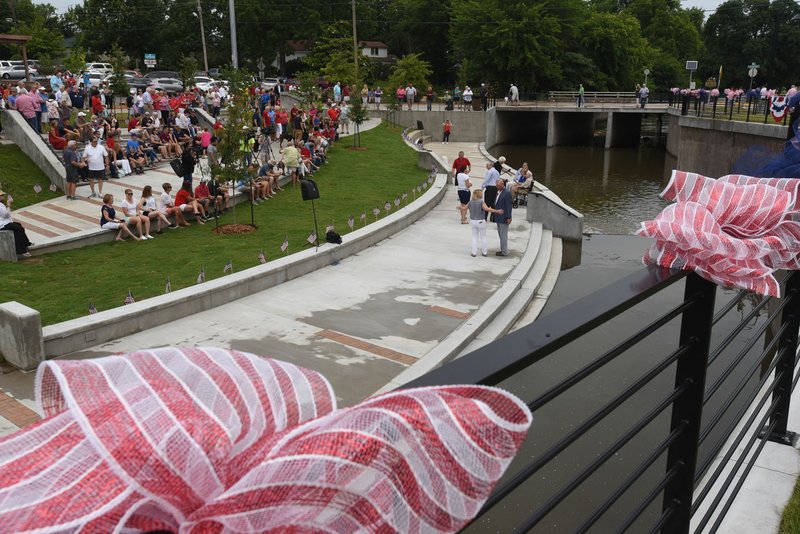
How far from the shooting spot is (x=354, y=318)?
12.1 m

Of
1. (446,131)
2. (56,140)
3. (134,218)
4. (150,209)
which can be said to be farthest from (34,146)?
(446,131)

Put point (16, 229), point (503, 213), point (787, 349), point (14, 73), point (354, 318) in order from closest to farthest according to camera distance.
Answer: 1. point (787, 349)
2. point (354, 318)
3. point (16, 229)
4. point (503, 213)
5. point (14, 73)

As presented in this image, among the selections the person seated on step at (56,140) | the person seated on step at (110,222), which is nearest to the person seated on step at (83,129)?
the person seated on step at (56,140)

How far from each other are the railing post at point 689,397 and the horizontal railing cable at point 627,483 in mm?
56

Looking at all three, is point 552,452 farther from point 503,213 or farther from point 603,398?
point 503,213

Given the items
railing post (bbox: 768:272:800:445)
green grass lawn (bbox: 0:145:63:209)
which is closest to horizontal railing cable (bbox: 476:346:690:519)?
railing post (bbox: 768:272:800:445)

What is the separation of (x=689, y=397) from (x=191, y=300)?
10.4m

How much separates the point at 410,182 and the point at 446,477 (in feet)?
81.5

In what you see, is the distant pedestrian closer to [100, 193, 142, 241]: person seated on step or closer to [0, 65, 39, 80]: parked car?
[0, 65, 39, 80]: parked car

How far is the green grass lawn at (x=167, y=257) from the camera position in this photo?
1220cm

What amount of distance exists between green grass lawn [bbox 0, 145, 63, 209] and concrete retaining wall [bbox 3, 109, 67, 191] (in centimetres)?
19

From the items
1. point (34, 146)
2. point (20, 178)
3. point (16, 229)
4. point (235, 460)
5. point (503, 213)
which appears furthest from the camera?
point (34, 146)

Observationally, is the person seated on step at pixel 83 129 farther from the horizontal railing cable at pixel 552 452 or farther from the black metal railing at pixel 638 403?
the horizontal railing cable at pixel 552 452

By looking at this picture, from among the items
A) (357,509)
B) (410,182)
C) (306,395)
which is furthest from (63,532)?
(410,182)
